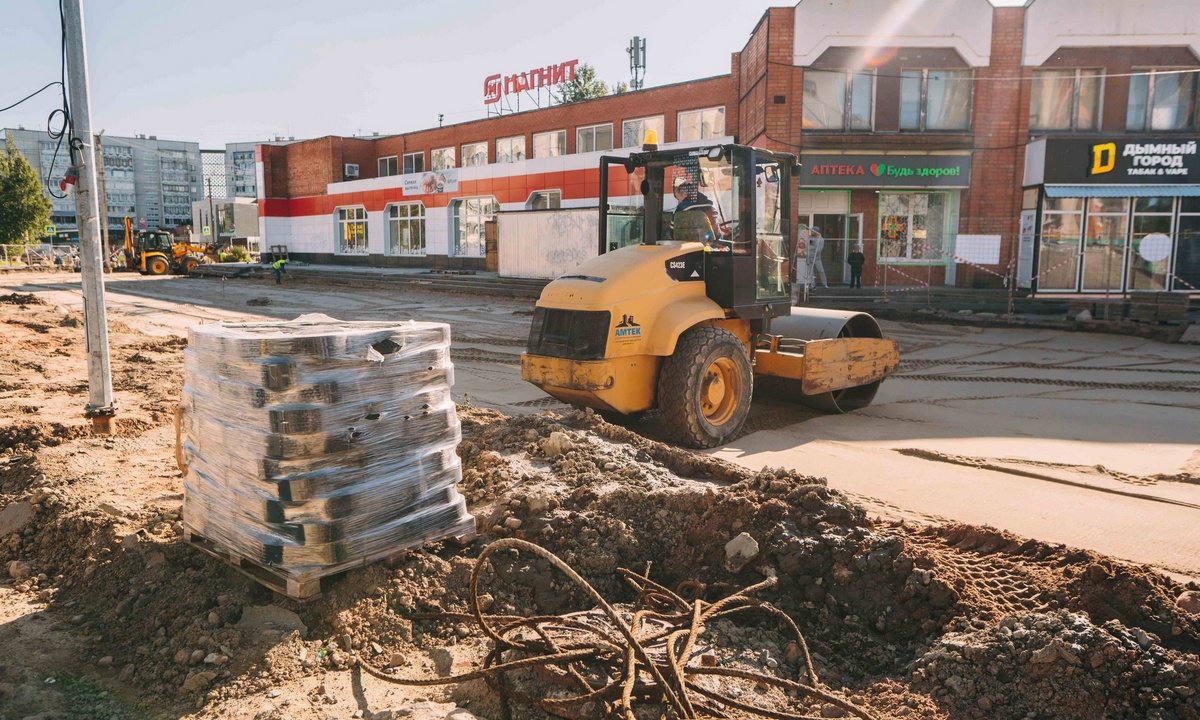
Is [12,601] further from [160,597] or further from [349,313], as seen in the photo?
[349,313]

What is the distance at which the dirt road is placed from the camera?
6.05 m

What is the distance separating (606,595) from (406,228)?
138 feet

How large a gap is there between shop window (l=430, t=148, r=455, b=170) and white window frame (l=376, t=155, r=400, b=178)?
4.21m

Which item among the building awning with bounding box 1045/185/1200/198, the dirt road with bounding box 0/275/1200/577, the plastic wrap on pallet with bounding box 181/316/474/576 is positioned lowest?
the dirt road with bounding box 0/275/1200/577

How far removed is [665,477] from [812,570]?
58.3 inches

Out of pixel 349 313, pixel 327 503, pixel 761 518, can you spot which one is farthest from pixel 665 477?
pixel 349 313

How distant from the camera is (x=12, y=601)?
183 inches

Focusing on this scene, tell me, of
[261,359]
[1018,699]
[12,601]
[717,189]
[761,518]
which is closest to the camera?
[1018,699]

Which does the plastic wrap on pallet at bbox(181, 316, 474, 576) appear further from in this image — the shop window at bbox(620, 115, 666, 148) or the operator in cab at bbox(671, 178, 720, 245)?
the shop window at bbox(620, 115, 666, 148)

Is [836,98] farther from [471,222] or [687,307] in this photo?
[471,222]

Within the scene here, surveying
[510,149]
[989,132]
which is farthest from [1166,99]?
[510,149]

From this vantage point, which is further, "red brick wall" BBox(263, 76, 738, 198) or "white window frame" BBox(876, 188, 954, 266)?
"red brick wall" BBox(263, 76, 738, 198)

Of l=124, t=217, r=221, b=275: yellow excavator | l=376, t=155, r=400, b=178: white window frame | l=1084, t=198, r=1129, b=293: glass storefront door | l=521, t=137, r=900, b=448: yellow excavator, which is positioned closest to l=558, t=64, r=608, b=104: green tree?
l=376, t=155, r=400, b=178: white window frame

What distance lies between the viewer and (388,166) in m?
50.0
